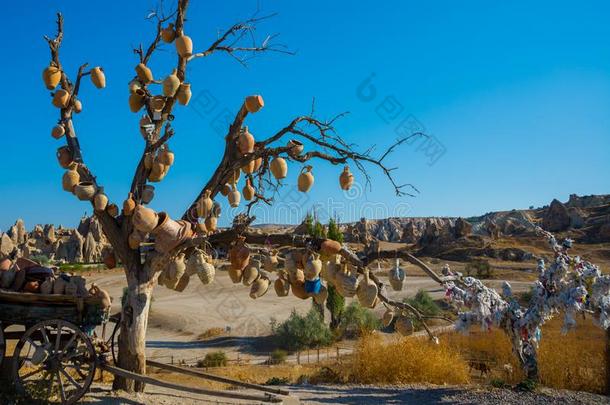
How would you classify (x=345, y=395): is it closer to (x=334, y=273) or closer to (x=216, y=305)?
(x=334, y=273)

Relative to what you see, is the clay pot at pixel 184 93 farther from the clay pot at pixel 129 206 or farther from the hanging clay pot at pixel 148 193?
the clay pot at pixel 129 206

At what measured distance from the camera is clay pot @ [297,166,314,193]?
16.6ft

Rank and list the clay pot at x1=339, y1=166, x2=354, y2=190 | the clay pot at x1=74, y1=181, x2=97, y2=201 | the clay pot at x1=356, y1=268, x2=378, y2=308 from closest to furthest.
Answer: the clay pot at x1=356, y1=268, x2=378, y2=308, the clay pot at x1=339, y1=166, x2=354, y2=190, the clay pot at x1=74, y1=181, x2=97, y2=201

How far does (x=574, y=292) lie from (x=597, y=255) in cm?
3807

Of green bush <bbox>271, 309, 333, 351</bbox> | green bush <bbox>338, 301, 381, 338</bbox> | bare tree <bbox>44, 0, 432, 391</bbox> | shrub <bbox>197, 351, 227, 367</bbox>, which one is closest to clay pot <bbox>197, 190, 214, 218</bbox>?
bare tree <bbox>44, 0, 432, 391</bbox>

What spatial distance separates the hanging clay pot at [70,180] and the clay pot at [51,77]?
106 cm

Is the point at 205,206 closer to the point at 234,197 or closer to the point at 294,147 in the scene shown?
the point at 234,197

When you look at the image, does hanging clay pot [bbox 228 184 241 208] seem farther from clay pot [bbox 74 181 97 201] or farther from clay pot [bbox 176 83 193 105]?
clay pot [bbox 74 181 97 201]

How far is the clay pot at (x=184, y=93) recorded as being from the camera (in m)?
5.59

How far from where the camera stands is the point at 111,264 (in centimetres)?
630

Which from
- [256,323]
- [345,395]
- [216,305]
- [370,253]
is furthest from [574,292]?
[216,305]

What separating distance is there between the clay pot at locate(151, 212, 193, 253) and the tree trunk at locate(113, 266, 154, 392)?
75cm

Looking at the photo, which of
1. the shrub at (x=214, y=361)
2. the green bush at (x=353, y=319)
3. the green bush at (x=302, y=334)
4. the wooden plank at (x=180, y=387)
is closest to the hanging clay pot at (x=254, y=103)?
the wooden plank at (x=180, y=387)

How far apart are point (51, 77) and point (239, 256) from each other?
2925 millimetres
